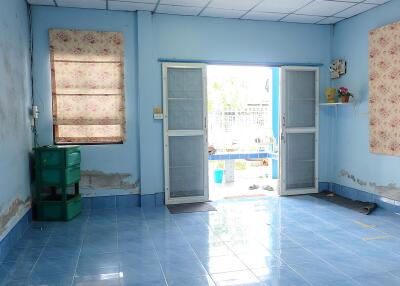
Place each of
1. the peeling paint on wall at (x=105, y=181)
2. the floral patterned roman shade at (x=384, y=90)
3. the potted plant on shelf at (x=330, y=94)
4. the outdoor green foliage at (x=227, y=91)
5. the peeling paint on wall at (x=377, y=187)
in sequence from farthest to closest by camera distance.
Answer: the outdoor green foliage at (x=227, y=91) < the potted plant on shelf at (x=330, y=94) < the peeling paint on wall at (x=105, y=181) < the peeling paint on wall at (x=377, y=187) < the floral patterned roman shade at (x=384, y=90)

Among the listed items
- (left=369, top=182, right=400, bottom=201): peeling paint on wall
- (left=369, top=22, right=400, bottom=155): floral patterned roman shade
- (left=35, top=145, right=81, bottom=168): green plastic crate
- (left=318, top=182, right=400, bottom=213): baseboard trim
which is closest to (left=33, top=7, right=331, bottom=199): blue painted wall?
(left=35, top=145, right=81, bottom=168): green plastic crate

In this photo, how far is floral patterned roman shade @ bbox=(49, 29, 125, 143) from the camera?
4707 millimetres

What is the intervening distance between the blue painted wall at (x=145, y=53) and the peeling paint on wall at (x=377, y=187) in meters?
2.24

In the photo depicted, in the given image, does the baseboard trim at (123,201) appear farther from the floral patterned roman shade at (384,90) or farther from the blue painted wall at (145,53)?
the floral patterned roman shade at (384,90)

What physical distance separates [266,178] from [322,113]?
7.02 feet

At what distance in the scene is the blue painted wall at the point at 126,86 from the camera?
183 inches

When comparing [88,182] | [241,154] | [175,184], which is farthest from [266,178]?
[88,182]

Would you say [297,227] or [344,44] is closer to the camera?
[297,227]

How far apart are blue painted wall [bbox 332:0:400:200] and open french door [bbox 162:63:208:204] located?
2.21 metres

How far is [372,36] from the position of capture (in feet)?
15.7

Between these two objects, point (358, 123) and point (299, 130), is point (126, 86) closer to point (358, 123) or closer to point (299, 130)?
point (299, 130)

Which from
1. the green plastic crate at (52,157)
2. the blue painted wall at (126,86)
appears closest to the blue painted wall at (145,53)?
the blue painted wall at (126,86)

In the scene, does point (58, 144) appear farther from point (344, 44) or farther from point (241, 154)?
point (344, 44)

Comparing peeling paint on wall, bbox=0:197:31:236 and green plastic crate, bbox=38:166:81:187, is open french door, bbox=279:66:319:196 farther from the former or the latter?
peeling paint on wall, bbox=0:197:31:236
